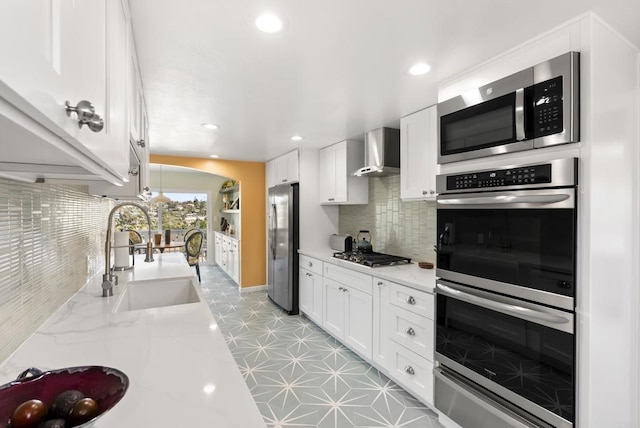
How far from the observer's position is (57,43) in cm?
48

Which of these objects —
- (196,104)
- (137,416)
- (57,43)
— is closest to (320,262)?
(196,104)

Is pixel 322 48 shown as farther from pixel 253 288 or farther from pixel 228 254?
pixel 228 254

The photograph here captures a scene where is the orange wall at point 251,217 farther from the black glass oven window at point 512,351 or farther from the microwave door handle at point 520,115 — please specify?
the microwave door handle at point 520,115

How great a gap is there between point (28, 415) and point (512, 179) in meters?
1.87

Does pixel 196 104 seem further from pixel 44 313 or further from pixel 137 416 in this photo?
pixel 137 416

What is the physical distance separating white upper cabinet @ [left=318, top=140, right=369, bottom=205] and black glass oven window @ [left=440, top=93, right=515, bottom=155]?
5.76ft

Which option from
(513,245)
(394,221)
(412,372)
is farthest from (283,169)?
(513,245)

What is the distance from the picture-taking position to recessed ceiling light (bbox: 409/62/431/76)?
1831 mm

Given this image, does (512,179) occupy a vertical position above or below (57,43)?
below

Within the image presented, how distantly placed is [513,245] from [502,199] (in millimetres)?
232

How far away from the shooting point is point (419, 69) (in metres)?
1.88

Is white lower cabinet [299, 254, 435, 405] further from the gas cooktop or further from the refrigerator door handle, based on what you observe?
the refrigerator door handle

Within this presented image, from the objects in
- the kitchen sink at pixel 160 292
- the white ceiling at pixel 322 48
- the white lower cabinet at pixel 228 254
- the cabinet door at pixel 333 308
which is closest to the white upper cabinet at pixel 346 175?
the white ceiling at pixel 322 48

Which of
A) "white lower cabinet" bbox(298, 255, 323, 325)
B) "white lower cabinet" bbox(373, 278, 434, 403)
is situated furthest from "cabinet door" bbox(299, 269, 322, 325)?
"white lower cabinet" bbox(373, 278, 434, 403)
